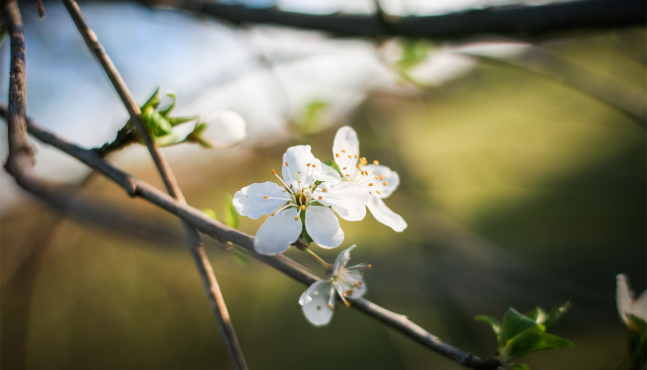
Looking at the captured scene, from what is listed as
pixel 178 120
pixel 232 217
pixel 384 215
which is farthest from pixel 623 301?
pixel 178 120

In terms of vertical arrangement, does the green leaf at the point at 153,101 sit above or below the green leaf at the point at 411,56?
below

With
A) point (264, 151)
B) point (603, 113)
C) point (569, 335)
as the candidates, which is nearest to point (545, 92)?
point (603, 113)

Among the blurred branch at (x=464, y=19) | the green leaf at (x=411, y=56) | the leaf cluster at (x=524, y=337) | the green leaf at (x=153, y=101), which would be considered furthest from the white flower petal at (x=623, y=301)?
the green leaf at (x=411, y=56)

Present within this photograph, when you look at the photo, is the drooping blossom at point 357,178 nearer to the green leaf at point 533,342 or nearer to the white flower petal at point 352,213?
the white flower petal at point 352,213

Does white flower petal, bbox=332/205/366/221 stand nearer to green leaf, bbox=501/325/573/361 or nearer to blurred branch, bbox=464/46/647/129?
green leaf, bbox=501/325/573/361

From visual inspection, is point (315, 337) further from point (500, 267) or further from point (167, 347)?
point (500, 267)
